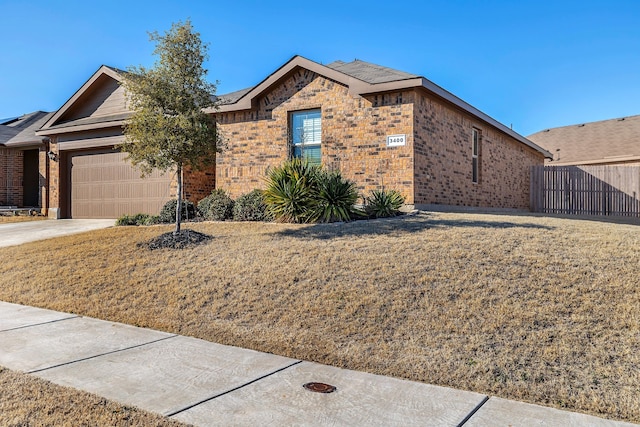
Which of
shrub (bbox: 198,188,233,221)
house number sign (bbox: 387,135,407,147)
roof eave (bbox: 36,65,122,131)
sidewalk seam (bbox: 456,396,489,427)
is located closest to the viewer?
sidewalk seam (bbox: 456,396,489,427)

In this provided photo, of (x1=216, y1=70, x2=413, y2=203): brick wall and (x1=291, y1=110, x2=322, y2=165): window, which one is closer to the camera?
(x1=216, y1=70, x2=413, y2=203): brick wall

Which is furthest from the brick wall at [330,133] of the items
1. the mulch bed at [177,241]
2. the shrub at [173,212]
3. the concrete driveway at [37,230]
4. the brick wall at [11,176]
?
the brick wall at [11,176]

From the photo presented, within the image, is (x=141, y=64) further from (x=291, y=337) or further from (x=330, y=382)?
(x=330, y=382)

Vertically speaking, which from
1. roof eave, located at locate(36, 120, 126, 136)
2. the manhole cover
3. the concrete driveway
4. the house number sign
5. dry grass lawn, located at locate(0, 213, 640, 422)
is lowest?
the manhole cover

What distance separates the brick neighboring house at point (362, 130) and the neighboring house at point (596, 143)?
39.5 ft

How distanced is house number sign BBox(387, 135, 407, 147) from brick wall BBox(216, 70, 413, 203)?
10cm

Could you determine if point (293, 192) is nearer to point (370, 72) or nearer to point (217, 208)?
point (217, 208)

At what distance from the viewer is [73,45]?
15.2 meters

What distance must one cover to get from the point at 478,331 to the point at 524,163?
1889cm

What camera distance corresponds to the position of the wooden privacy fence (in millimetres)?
19609

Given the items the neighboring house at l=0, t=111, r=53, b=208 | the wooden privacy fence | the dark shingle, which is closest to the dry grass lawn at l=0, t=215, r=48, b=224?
the neighboring house at l=0, t=111, r=53, b=208

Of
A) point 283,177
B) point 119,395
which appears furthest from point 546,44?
point 119,395

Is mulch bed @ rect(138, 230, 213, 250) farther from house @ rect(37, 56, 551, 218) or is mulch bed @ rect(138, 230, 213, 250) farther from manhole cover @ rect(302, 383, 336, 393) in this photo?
manhole cover @ rect(302, 383, 336, 393)

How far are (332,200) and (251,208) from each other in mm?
2443
